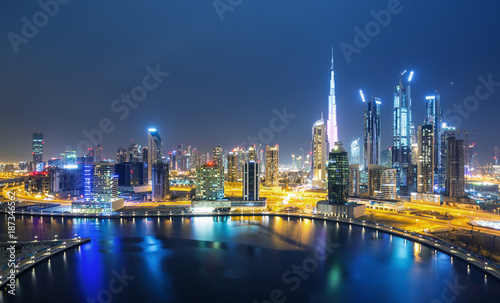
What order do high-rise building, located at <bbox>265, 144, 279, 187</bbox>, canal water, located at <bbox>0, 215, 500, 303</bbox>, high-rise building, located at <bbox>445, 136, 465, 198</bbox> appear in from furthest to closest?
high-rise building, located at <bbox>265, 144, 279, 187</bbox>
high-rise building, located at <bbox>445, 136, 465, 198</bbox>
canal water, located at <bbox>0, 215, 500, 303</bbox>

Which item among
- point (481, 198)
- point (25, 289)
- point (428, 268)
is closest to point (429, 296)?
point (428, 268)

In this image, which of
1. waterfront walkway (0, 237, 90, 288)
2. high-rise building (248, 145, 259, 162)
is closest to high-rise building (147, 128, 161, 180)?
high-rise building (248, 145, 259, 162)

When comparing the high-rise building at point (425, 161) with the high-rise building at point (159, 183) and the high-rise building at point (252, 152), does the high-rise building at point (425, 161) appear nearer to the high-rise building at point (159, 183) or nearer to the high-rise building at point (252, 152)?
the high-rise building at point (252, 152)

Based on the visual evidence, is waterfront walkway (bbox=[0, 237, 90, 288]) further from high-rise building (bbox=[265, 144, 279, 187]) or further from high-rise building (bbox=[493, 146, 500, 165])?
high-rise building (bbox=[493, 146, 500, 165])

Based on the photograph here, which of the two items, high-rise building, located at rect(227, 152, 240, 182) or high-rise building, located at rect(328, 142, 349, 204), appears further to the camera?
high-rise building, located at rect(227, 152, 240, 182)

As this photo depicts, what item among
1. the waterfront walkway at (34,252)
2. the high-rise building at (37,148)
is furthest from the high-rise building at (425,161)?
the high-rise building at (37,148)

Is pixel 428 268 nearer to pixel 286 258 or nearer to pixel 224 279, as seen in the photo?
pixel 286 258

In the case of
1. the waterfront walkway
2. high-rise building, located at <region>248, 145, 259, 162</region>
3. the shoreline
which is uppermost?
high-rise building, located at <region>248, 145, 259, 162</region>
